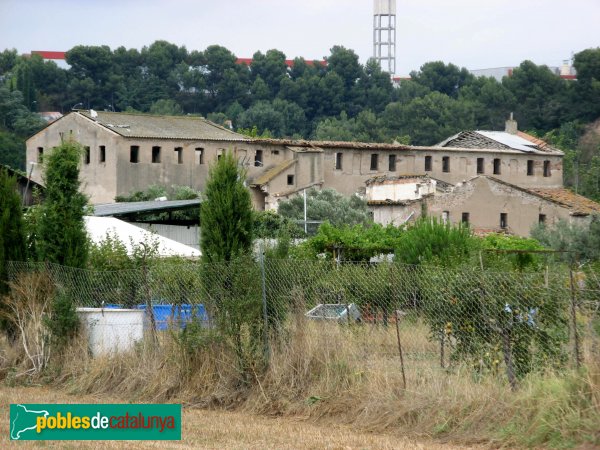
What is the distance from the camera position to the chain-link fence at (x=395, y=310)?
12250 millimetres

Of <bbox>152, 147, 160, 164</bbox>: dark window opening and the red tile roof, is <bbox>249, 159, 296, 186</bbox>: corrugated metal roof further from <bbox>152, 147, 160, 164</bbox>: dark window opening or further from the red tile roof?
the red tile roof

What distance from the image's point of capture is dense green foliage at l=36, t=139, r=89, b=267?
18828 millimetres

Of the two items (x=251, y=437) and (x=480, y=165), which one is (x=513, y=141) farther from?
(x=251, y=437)

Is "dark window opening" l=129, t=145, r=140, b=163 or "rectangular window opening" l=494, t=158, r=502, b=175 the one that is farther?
"rectangular window opening" l=494, t=158, r=502, b=175

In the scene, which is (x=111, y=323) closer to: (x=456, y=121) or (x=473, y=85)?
(x=456, y=121)

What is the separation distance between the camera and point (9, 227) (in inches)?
772

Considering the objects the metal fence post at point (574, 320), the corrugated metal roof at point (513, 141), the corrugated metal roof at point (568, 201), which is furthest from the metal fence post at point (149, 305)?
the corrugated metal roof at point (513, 141)

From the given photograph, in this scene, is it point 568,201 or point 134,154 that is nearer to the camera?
point 568,201

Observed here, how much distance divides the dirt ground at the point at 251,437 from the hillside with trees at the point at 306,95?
7222 centimetres

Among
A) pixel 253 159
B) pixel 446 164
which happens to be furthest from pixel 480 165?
pixel 253 159

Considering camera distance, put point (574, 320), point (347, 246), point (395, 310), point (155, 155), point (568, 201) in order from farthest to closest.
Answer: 1. point (155, 155)
2. point (568, 201)
3. point (347, 246)
4. point (395, 310)
5. point (574, 320)

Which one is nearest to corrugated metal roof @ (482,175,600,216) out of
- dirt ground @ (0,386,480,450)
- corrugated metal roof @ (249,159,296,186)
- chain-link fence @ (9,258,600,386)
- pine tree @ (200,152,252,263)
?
corrugated metal roof @ (249,159,296,186)

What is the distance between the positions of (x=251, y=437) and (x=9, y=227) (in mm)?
8856

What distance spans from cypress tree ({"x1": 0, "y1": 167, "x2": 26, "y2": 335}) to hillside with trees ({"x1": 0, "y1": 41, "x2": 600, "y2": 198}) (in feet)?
222
